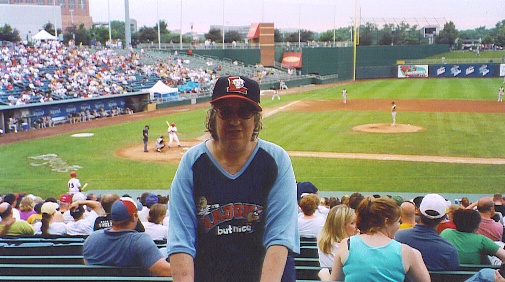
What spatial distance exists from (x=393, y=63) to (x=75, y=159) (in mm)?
35606

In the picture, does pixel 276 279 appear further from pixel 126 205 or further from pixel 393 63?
pixel 393 63

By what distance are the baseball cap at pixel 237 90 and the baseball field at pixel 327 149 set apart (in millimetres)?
10849

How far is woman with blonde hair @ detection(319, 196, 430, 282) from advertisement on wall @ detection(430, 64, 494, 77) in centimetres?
4309

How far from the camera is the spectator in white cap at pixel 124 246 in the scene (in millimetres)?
3279

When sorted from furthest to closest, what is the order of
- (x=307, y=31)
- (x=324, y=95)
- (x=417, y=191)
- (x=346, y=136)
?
(x=307, y=31) → (x=324, y=95) → (x=346, y=136) → (x=417, y=191)

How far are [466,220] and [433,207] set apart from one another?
1.81 feet

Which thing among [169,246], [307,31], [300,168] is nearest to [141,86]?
[300,168]

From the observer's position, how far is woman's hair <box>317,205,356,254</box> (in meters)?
3.61

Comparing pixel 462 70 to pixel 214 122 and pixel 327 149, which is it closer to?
pixel 327 149

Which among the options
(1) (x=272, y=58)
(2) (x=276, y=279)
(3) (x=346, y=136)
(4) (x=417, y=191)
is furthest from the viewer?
(1) (x=272, y=58)

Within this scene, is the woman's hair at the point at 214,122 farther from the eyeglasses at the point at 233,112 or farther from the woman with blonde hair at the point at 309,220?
the woman with blonde hair at the point at 309,220

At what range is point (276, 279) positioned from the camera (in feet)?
5.84

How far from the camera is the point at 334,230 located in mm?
3666

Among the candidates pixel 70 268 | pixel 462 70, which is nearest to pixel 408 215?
pixel 70 268
